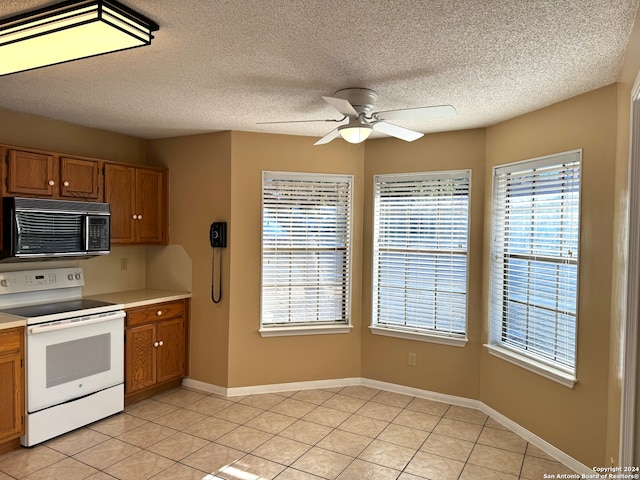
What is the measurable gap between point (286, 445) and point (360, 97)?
8.09 feet

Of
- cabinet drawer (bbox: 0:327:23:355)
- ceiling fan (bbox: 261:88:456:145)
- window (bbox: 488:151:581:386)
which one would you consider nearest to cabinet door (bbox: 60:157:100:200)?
cabinet drawer (bbox: 0:327:23:355)

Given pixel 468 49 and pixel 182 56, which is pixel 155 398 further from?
pixel 468 49

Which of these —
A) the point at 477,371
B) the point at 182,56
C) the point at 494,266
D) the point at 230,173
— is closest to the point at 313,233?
the point at 230,173

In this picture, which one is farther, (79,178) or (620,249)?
(79,178)

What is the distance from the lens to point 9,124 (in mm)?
3561

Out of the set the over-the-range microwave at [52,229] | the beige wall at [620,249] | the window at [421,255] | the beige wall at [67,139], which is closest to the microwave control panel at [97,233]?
the over-the-range microwave at [52,229]

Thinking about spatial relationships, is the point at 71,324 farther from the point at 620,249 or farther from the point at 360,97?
the point at 620,249

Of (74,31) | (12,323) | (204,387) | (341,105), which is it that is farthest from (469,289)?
(12,323)

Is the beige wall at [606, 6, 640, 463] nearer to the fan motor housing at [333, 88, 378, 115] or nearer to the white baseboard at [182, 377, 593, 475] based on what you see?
the white baseboard at [182, 377, 593, 475]

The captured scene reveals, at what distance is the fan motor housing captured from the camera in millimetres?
2789

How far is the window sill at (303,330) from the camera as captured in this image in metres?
4.23

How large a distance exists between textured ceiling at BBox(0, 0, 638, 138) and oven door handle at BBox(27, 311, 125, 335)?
161cm

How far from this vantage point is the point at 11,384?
9.86 feet

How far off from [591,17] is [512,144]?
1.70m
